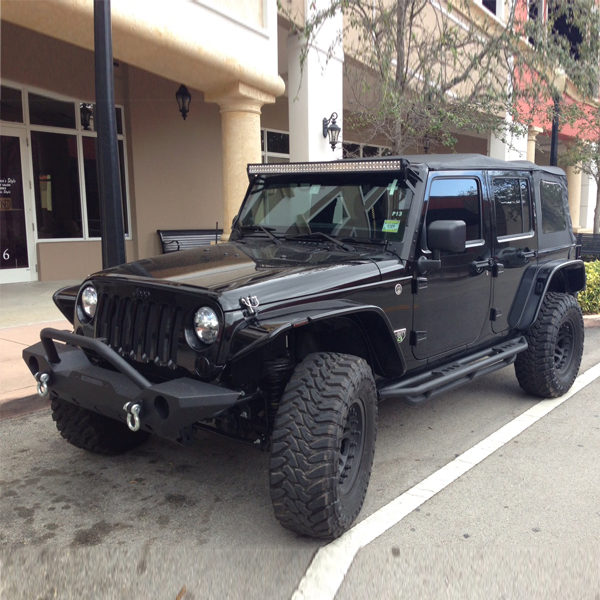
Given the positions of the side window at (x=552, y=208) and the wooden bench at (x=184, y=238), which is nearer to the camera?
the side window at (x=552, y=208)

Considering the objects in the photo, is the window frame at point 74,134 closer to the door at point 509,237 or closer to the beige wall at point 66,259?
the beige wall at point 66,259

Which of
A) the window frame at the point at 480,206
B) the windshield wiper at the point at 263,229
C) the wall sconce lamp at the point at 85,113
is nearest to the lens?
the window frame at the point at 480,206

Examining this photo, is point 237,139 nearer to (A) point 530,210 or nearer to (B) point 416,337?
(A) point 530,210

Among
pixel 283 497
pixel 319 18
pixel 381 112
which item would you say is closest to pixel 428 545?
pixel 283 497

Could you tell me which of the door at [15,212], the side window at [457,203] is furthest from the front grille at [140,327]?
the door at [15,212]

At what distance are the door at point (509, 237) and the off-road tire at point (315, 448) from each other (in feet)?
6.88

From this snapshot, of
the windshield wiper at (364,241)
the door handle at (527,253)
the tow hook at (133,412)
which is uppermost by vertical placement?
the windshield wiper at (364,241)

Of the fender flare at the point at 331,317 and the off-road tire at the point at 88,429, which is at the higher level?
the fender flare at the point at 331,317

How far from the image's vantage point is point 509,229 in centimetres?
504

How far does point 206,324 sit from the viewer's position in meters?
3.05

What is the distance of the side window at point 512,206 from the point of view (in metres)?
4.93

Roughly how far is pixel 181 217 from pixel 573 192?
17689 mm

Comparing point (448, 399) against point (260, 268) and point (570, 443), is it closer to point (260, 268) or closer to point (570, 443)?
point (570, 443)

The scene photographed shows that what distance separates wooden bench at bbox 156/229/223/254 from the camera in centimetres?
1236
